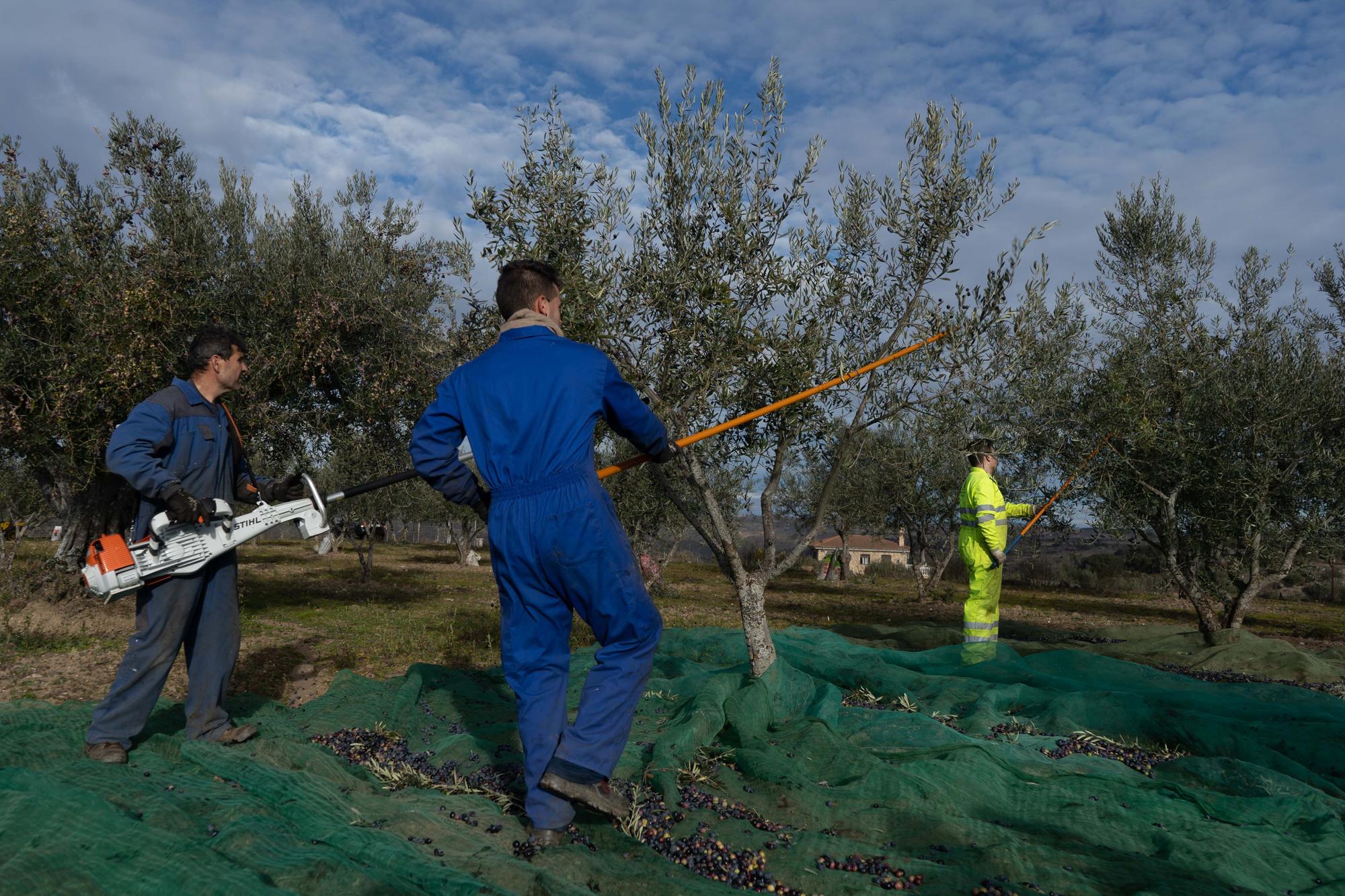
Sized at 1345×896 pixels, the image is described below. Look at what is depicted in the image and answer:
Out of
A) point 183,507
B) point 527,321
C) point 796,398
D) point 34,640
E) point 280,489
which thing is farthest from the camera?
point 34,640

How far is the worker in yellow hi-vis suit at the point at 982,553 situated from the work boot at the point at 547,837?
6.04 meters

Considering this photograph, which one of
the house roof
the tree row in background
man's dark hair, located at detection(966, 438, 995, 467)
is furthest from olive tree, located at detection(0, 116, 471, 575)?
the house roof

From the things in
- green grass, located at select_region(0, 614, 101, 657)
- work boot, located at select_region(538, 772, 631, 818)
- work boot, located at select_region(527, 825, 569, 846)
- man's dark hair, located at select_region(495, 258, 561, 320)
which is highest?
man's dark hair, located at select_region(495, 258, 561, 320)

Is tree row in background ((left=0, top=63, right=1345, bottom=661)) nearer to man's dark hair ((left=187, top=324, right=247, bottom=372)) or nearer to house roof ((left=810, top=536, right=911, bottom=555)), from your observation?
man's dark hair ((left=187, top=324, right=247, bottom=372))

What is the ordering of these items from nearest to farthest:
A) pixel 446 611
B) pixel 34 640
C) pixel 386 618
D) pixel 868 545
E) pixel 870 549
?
1. pixel 34 640
2. pixel 386 618
3. pixel 446 611
4. pixel 870 549
5. pixel 868 545

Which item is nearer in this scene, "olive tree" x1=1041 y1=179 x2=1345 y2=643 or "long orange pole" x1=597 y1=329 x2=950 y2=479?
"long orange pole" x1=597 y1=329 x2=950 y2=479

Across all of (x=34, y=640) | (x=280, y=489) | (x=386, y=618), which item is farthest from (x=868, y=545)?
(x=280, y=489)

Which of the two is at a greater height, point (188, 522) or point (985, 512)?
point (985, 512)

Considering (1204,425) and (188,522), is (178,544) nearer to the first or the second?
(188,522)

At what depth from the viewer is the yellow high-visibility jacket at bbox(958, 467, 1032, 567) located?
28.2 feet

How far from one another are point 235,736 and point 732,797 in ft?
10.2

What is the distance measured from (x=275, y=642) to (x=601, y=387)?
8.87m

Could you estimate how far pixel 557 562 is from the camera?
382 centimetres

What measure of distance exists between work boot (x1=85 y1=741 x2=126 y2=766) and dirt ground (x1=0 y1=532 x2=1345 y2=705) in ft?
10.7
